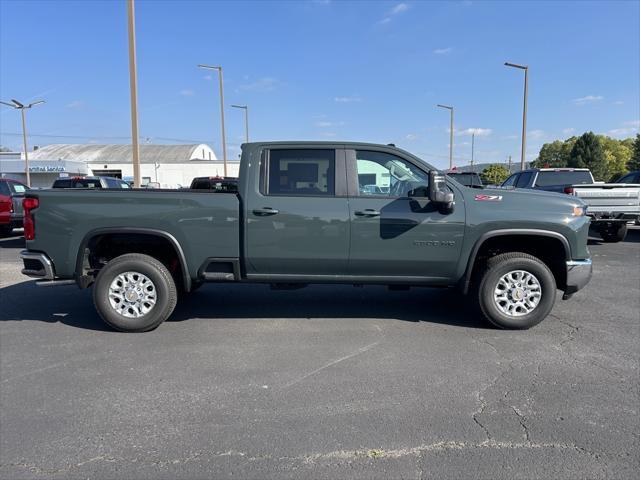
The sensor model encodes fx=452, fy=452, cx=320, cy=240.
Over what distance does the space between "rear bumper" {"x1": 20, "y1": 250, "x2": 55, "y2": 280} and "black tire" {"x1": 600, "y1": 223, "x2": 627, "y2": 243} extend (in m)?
12.6

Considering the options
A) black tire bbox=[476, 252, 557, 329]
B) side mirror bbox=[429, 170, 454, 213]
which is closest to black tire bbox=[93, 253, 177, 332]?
side mirror bbox=[429, 170, 454, 213]

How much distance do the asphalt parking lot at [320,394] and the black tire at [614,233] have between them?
23.4 ft

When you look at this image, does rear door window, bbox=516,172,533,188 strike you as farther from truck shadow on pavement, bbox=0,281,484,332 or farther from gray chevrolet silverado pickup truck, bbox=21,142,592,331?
gray chevrolet silverado pickup truck, bbox=21,142,592,331

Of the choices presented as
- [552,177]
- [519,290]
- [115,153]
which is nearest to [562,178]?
[552,177]

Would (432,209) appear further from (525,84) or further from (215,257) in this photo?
(525,84)

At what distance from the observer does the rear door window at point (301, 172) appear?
4.86 metres

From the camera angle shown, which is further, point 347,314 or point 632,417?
point 347,314

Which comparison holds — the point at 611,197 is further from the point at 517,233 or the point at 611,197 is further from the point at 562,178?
the point at 517,233

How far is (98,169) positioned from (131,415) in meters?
70.9

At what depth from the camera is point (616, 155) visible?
8119 centimetres

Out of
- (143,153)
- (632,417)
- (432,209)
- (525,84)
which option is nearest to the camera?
(632,417)

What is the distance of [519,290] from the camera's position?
4.89 meters

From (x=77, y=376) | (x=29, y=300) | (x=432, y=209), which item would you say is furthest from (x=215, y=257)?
(x=29, y=300)

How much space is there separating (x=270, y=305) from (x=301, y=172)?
1.95 metres
